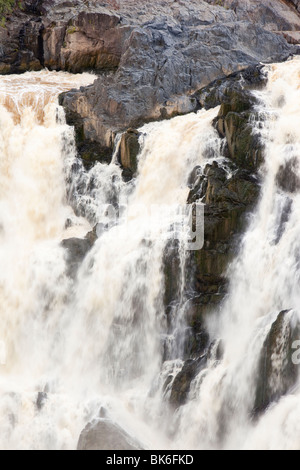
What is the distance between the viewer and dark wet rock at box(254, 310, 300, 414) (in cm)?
1246

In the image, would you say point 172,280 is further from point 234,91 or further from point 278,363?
point 234,91

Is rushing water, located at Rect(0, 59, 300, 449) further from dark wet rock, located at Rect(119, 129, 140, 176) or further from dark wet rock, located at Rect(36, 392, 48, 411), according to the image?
dark wet rock, located at Rect(119, 129, 140, 176)

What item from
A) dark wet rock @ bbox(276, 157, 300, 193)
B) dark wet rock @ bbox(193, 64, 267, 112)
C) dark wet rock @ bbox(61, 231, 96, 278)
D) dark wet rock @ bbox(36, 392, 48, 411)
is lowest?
dark wet rock @ bbox(36, 392, 48, 411)

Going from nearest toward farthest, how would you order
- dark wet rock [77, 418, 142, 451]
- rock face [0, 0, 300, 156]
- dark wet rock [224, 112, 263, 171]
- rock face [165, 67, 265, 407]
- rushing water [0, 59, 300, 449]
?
dark wet rock [77, 418, 142, 451], rushing water [0, 59, 300, 449], rock face [165, 67, 265, 407], dark wet rock [224, 112, 263, 171], rock face [0, 0, 300, 156]

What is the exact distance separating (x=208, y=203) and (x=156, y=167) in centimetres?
369

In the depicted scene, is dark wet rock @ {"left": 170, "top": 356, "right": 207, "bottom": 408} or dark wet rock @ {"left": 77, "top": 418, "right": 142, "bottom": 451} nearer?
dark wet rock @ {"left": 77, "top": 418, "right": 142, "bottom": 451}

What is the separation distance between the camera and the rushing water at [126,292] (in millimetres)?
13641

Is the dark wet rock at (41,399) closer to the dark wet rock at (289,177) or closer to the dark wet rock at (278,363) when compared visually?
the dark wet rock at (278,363)

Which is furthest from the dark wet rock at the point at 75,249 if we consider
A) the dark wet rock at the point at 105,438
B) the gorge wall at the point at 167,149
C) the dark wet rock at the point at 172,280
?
the dark wet rock at the point at 105,438

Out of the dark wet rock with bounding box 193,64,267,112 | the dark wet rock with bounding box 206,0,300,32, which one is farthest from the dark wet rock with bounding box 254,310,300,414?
the dark wet rock with bounding box 206,0,300,32

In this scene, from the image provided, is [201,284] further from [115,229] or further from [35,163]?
[35,163]

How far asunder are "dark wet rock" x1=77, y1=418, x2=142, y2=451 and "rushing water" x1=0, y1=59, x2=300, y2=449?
0.73 m

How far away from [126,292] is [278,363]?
5333 millimetres

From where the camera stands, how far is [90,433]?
1263 cm
